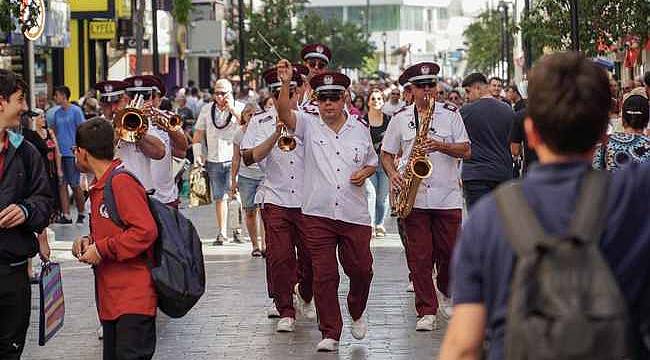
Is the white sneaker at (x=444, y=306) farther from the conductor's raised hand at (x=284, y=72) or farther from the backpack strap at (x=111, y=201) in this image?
the backpack strap at (x=111, y=201)

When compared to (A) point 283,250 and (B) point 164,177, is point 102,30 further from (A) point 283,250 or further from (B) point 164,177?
(A) point 283,250

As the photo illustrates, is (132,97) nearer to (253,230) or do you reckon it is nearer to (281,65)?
(281,65)

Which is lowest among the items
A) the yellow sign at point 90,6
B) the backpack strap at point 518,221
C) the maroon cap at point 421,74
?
the backpack strap at point 518,221

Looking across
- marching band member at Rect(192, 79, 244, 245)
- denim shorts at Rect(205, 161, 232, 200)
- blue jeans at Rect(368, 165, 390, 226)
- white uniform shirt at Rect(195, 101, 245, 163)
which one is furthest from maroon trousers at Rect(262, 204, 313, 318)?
blue jeans at Rect(368, 165, 390, 226)

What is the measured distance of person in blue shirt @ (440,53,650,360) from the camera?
13.4 ft

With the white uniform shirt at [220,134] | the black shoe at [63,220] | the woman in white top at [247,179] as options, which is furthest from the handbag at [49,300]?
the black shoe at [63,220]

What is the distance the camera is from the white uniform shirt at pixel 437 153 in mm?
11961

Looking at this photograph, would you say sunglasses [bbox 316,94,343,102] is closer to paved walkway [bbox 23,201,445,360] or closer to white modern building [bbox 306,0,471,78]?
paved walkway [bbox 23,201,445,360]

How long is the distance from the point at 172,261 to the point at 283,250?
171 inches

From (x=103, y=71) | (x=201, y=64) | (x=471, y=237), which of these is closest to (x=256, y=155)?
(x=471, y=237)

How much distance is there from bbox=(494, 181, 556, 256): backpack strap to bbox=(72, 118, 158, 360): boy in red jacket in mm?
3748

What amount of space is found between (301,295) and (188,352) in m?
1.77

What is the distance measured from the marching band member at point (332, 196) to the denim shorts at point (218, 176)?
736cm

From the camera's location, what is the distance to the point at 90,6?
3284 cm
